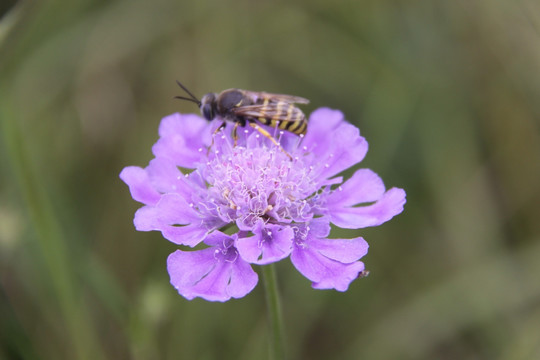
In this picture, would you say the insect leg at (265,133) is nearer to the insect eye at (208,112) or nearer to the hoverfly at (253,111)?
the hoverfly at (253,111)

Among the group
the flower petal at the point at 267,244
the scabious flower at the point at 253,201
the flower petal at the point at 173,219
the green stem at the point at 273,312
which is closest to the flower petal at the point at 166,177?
the scabious flower at the point at 253,201

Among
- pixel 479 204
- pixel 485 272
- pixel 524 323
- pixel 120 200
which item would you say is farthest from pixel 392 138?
pixel 120 200

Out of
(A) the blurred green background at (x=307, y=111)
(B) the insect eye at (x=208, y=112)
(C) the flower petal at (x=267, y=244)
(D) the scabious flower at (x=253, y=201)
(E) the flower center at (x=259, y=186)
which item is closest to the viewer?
(C) the flower petal at (x=267, y=244)

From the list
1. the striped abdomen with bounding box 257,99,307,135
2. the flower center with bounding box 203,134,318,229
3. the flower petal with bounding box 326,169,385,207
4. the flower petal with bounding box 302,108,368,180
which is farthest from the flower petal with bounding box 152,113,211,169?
the flower petal with bounding box 326,169,385,207

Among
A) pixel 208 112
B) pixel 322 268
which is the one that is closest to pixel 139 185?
pixel 208 112

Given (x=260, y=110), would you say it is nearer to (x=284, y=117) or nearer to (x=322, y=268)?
(x=284, y=117)
